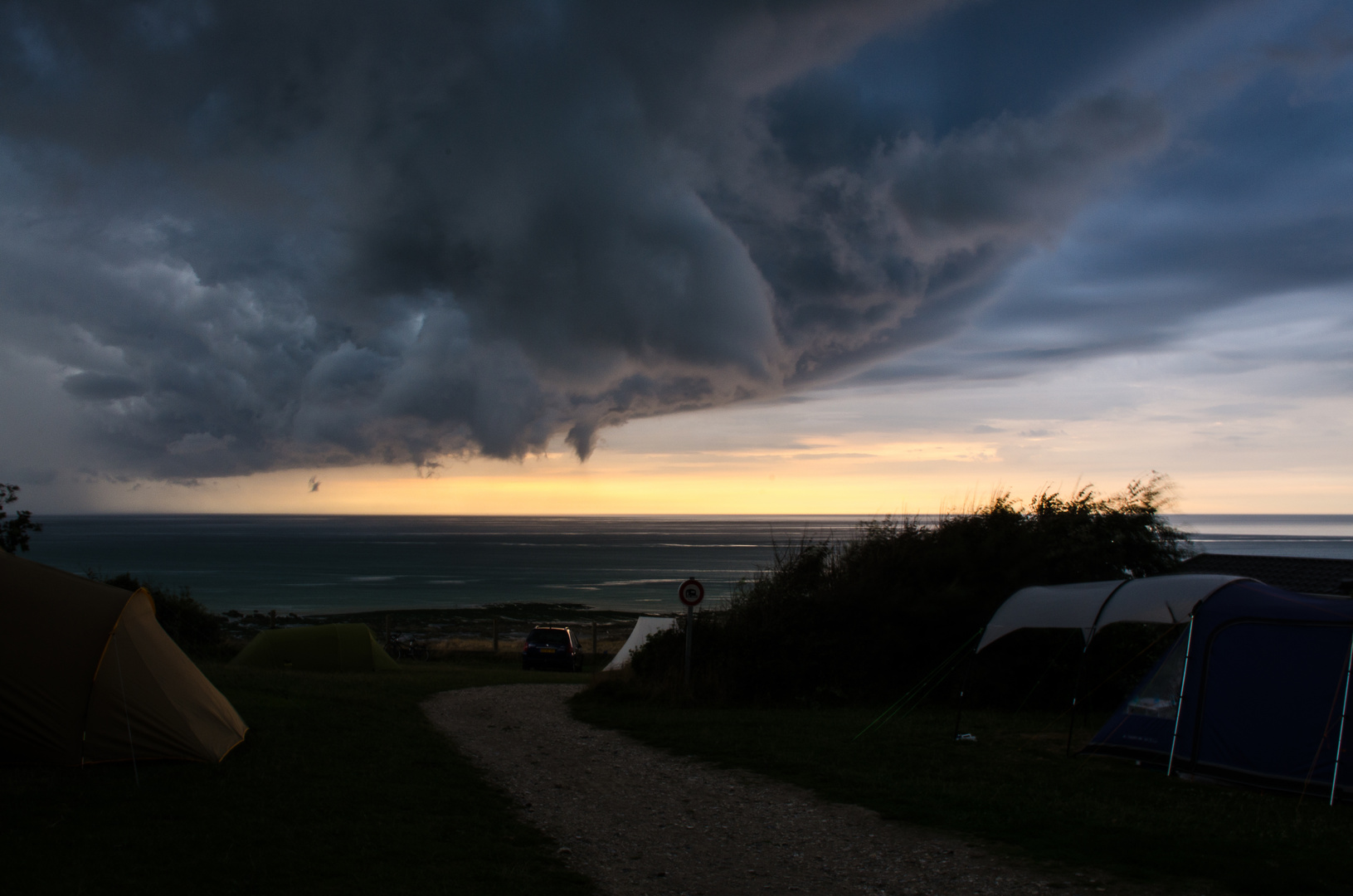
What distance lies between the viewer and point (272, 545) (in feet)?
562

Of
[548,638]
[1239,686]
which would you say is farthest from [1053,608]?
[548,638]

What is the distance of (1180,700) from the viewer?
10.5m

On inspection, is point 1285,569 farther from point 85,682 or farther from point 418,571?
point 418,571

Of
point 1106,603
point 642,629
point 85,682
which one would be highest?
point 1106,603

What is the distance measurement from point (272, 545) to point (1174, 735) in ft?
599

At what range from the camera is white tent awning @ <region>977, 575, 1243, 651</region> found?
10.8m

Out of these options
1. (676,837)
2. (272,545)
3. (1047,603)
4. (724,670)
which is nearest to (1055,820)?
(676,837)

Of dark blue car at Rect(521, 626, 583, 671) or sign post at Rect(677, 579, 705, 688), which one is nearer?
sign post at Rect(677, 579, 705, 688)

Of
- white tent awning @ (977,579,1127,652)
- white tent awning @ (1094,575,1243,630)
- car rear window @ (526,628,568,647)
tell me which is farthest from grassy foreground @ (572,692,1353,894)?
car rear window @ (526,628,568,647)

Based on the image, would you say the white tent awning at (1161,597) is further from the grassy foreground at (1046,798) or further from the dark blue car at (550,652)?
the dark blue car at (550,652)

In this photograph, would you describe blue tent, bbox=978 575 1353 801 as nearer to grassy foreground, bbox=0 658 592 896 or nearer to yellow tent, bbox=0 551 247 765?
grassy foreground, bbox=0 658 592 896

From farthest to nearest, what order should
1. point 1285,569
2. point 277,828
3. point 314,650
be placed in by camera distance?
1. point 1285,569
2. point 314,650
3. point 277,828

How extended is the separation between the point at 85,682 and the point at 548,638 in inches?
886

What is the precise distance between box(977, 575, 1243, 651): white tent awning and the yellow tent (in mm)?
10193
